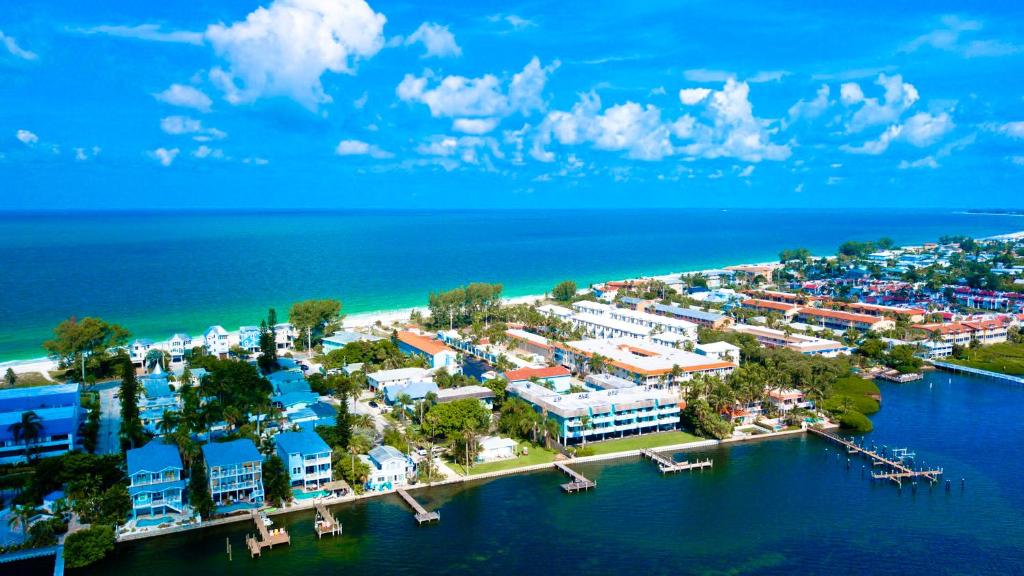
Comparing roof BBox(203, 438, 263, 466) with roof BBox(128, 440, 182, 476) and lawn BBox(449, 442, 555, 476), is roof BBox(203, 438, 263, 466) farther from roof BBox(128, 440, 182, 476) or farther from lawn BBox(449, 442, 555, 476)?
lawn BBox(449, 442, 555, 476)

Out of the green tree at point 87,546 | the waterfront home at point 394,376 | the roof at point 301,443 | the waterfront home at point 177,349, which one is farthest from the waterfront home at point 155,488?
the waterfront home at point 177,349

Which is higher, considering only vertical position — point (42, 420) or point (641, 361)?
point (641, 361)

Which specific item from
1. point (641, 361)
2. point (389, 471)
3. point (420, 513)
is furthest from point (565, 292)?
point (420, 513)

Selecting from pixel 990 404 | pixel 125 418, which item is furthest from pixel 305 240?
pixel 990 404

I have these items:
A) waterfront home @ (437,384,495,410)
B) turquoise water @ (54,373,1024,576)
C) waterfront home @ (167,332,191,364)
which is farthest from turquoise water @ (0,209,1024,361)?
turquoise water @ (54,373,1024,576)

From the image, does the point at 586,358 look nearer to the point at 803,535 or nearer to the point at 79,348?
the point at 803,535

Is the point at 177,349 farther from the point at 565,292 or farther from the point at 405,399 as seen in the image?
the point at 565,292

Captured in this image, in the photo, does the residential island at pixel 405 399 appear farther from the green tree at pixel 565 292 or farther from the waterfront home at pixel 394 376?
the green tree at pixel 565 292
